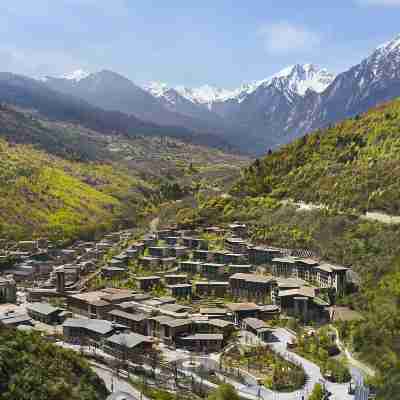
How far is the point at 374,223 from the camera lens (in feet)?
187

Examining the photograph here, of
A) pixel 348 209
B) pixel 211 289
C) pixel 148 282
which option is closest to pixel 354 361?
pixel 211 289

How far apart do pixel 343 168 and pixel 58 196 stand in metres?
53.1

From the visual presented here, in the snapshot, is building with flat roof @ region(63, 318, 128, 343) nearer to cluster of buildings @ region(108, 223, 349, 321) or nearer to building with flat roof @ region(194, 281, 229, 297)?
cluster of buildings @ region(108, 223, 349, 321)

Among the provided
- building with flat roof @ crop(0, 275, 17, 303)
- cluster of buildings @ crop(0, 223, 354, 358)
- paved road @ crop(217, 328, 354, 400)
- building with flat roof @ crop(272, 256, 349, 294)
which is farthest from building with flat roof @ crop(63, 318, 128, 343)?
building with flat roof @ crop(272, 256, 349, 294)

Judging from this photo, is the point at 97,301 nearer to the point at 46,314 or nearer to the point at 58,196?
the point at 46,314

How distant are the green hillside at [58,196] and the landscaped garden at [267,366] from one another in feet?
170

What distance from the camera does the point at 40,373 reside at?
98.9ft

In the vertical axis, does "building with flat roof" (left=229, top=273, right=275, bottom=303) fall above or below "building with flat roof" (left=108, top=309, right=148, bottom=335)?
above

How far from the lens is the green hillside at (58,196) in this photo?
9125 cm

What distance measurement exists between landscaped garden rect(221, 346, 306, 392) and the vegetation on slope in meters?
9.40

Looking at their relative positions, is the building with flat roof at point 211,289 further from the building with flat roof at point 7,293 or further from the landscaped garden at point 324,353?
the building with flat roof at point 7,293

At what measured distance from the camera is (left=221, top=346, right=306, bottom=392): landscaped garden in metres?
36.4

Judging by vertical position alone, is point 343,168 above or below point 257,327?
above

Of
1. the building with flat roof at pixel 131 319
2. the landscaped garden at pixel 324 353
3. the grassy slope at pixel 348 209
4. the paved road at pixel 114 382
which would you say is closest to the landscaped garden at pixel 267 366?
the landscaped garden at pixel 324 353
